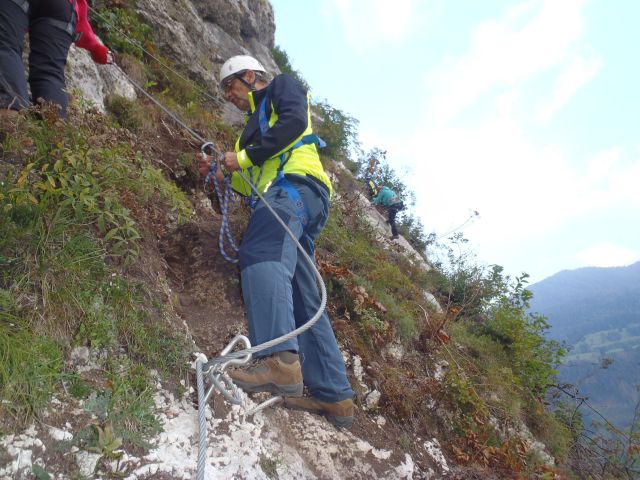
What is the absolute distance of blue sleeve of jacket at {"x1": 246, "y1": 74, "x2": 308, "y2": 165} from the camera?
297 centimetres

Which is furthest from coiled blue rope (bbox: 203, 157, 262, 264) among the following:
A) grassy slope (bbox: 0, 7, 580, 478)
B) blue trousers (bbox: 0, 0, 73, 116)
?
blue trousers (bbox: 0, 0, 73, 116)

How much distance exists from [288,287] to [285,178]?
→ 79 cm

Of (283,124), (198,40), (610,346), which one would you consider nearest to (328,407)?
(283,124)

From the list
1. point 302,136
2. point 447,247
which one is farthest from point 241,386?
point 447,247

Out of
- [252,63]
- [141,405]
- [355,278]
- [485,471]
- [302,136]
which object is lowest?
[485,471]

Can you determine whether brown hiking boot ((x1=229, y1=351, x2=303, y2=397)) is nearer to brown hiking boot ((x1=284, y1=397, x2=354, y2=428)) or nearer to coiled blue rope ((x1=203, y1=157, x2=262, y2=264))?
brown hiking boot ((x1=284, y1=397, x2=354, y2=428))

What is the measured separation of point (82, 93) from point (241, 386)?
3456 millimetres

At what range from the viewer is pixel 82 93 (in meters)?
4.36

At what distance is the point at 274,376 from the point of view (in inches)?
105

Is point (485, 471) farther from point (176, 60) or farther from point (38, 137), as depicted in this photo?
point (176, 60)

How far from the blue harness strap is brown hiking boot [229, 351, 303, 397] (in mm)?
913

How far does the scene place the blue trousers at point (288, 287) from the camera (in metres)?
2.64

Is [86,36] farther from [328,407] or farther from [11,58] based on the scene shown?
[328,407]

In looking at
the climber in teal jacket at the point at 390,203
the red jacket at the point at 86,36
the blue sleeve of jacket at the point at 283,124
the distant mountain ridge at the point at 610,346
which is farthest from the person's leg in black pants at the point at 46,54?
the distant mountain ridge at the point at 610,346
